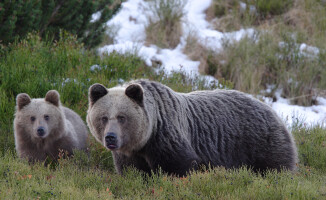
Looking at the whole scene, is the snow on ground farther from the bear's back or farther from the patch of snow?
the bear's back

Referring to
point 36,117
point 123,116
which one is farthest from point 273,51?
point 123,116

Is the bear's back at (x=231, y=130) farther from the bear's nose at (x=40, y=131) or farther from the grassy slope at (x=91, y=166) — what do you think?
the bear's nose at (x=40, y=131)

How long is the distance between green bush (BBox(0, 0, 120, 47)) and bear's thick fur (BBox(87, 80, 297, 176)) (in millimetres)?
4493

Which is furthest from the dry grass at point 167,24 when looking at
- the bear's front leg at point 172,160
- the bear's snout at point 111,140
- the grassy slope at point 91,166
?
the bear's snout at point 111,140

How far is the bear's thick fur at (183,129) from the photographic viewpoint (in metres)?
5.73

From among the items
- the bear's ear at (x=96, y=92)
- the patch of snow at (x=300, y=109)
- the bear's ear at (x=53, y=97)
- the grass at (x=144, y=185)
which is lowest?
the patch of snow at (x=300, y=109)

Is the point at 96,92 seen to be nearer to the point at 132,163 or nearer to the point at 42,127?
the point at 132,163

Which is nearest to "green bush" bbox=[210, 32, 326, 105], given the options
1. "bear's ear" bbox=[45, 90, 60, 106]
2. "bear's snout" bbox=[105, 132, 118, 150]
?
"bear's ear" bbox=[45, 90, 60, 106]

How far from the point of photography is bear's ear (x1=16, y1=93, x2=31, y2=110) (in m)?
7.17

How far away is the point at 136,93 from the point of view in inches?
226

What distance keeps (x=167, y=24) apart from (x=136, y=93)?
373 inches

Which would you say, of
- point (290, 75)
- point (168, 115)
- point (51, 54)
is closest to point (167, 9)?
point (290, 75)

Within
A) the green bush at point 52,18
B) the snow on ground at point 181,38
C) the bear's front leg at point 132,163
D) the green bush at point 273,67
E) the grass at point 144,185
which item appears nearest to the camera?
Answer: the grass at point 144,185

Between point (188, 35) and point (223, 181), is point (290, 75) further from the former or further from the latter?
point (223, 181)
